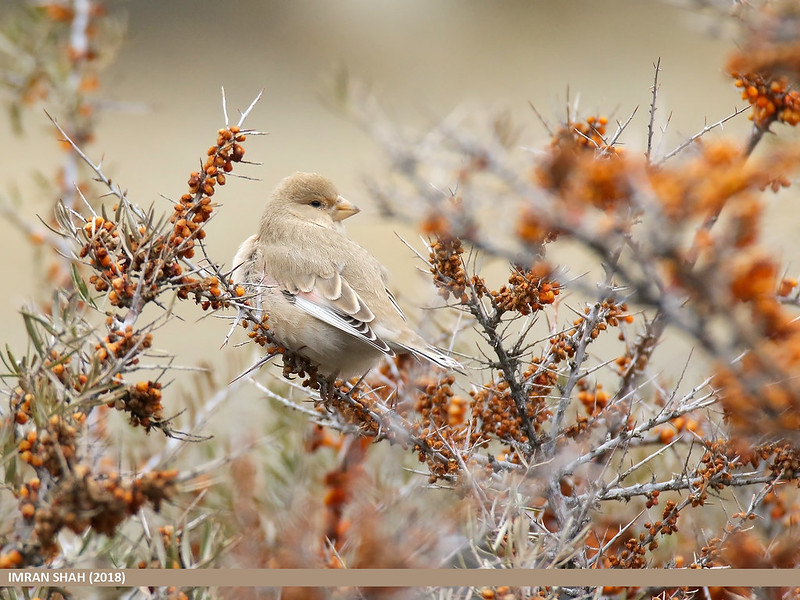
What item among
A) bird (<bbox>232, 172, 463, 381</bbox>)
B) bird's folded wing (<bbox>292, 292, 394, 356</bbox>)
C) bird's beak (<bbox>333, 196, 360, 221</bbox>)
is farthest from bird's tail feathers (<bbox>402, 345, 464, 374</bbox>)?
bird's beak (<bbox>333, 196, 360, 221</bbox>)

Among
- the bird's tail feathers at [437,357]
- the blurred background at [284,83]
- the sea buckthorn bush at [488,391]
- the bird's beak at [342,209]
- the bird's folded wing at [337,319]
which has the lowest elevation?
the sea buckthorn bush at [488,391]

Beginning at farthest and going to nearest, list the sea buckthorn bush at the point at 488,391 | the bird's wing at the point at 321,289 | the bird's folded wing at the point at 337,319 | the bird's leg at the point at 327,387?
the bird's wing at the point at 321,289, the bird's folded wing at the point at 337,319, the bird's leg at the point at 327,387, the sea buckthorn bush at the point at 488,391

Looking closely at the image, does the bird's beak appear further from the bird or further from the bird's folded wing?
the bird's folded wing

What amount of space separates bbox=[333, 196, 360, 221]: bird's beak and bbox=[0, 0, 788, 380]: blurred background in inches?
2.7

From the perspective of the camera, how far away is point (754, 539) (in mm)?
1327

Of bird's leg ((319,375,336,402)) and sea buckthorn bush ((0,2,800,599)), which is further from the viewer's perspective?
bird's leg ((319,375,336,402))

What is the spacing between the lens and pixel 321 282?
2.45 meters

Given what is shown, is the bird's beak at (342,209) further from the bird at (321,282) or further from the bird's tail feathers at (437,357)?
the bird's tail feathers at (437,357)

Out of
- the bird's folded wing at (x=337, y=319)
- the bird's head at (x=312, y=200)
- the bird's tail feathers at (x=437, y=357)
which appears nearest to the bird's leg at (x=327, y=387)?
the bird's tail feathers at (x=437, y=357)

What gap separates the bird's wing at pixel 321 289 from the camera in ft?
7.64

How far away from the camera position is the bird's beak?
2.75m

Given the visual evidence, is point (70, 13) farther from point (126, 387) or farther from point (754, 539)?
point (754, 539)

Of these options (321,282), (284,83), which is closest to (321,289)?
(321,282)

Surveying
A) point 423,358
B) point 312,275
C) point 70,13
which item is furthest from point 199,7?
point 423,358
